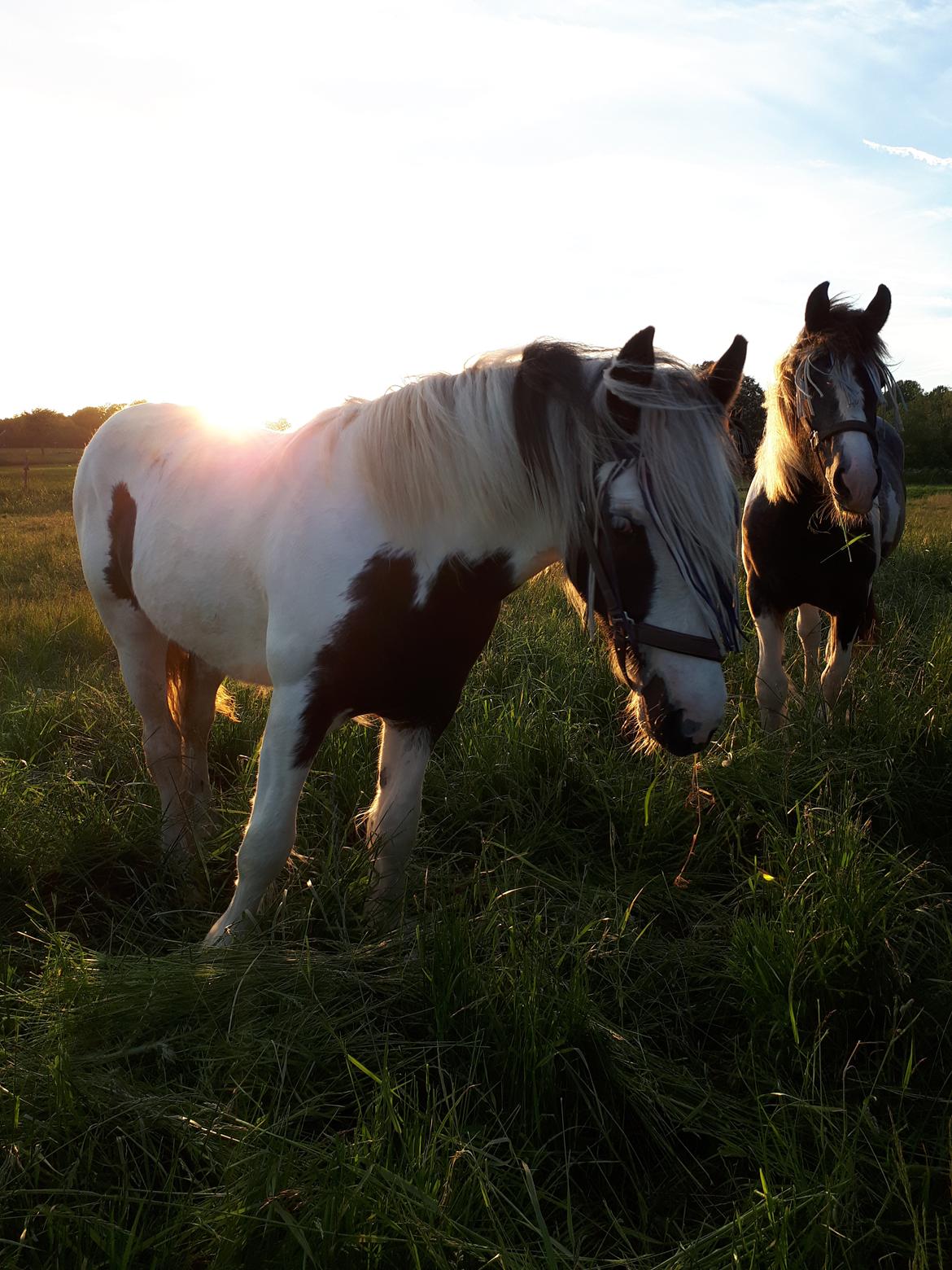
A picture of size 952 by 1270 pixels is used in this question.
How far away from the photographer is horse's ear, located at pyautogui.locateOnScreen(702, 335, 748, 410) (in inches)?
77.3

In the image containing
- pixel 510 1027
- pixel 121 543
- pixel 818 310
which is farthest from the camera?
pixel 818 310

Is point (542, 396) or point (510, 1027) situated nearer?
point (510, 1027)

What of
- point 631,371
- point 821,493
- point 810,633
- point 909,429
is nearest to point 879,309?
point 821,493

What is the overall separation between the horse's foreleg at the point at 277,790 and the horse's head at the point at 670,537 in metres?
0.88

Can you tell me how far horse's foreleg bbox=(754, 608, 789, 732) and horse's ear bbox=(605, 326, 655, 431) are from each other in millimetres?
2386

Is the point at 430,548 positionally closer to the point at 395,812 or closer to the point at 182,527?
the point at 395,812

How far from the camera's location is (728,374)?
1983mm

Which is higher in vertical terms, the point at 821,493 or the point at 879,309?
the point at 879,309

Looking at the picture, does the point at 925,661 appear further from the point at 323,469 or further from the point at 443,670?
the point at 323,469

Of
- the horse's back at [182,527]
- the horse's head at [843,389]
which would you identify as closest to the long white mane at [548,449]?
the horse's back at [182,527]

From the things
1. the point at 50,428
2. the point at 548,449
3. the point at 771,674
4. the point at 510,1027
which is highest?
the point at 50,428

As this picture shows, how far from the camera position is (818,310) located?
3918 mm

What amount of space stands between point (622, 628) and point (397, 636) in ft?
1.97

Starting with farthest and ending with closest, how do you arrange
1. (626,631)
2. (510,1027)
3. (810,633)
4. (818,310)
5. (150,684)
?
(810,633) → (818,310) → (150,684) → (626,631) → (510,1027)
